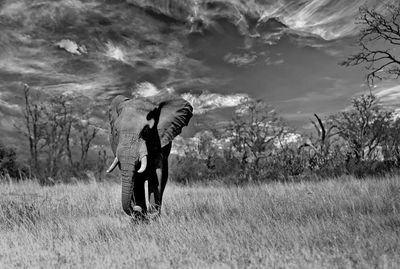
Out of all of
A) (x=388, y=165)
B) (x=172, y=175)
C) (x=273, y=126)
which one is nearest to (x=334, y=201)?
(x=388, y=165)

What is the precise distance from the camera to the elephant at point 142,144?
772 cm

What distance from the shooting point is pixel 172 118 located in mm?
9094

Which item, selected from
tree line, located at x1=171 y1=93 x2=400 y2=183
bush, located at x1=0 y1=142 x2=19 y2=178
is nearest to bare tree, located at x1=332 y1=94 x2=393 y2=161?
tree line, located at x1=171 y1=93 x2=400 y2=183

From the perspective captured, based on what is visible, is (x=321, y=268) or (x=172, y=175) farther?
(x=172, y=175)

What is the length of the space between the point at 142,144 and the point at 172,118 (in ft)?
4.71

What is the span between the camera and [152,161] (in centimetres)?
833

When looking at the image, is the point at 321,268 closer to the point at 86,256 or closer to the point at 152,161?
the point at 86,256

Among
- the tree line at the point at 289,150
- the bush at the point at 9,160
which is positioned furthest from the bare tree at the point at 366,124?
the bush at the point at 9,160

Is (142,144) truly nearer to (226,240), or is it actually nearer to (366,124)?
(226,240)

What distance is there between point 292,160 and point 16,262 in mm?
18280

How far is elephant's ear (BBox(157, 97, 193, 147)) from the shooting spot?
8.85 metres

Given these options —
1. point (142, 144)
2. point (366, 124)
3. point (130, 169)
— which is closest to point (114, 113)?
point (142, 144)

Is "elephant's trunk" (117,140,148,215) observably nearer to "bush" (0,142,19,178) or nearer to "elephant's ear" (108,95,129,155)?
"elephant's ear" (108,95,129,155)

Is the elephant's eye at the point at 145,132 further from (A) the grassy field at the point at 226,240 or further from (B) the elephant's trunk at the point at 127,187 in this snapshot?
(A) the grassy field at the point at 226,240
